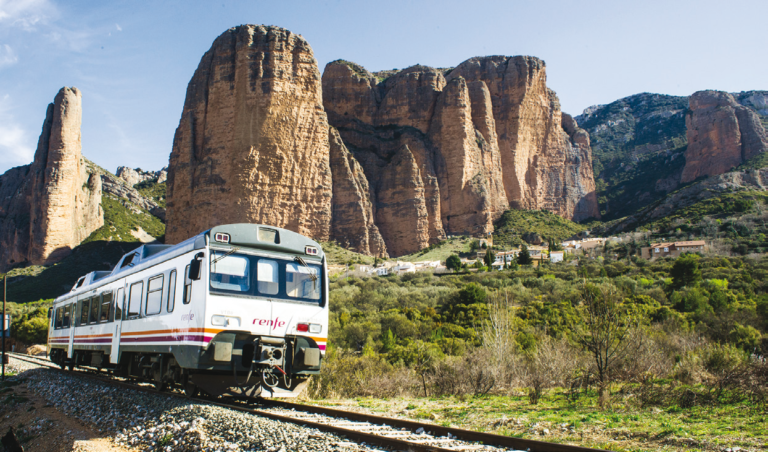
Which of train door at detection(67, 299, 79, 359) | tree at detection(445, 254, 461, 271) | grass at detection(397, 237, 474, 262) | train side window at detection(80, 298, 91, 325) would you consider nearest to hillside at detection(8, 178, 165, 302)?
grass at detection(397, 237, 474, 262)

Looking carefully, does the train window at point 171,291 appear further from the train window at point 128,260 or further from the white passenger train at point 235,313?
the train window at point 128,260

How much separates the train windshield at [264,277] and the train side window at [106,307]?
5.22 metres

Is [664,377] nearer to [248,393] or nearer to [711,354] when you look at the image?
[711,354]

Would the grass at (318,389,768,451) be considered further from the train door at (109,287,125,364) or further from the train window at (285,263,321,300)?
the train door at (109,287,125,364)

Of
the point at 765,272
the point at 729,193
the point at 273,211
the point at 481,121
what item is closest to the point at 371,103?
the point at 481,121

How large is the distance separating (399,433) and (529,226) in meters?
75.3

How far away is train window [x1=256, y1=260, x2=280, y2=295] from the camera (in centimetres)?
853

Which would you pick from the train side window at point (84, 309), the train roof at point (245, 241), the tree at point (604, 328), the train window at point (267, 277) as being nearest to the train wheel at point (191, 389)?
the train window at point (267, 277)

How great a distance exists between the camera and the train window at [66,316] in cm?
1566

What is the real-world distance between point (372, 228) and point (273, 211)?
14695 millimetres

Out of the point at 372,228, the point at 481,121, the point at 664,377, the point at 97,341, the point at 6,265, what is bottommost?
the point at 664,377

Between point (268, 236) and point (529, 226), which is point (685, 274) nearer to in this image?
point (268, 236)

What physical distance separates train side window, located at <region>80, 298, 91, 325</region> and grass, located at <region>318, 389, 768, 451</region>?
7643 millimetres

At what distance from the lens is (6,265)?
61531mm
